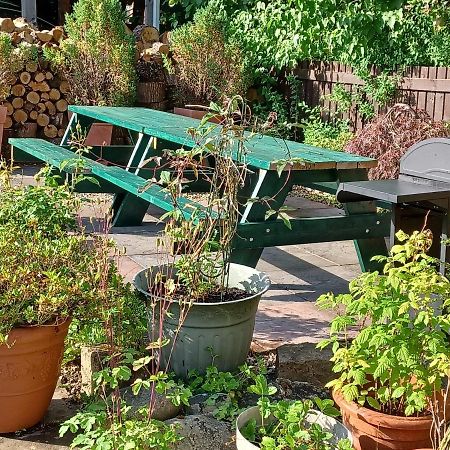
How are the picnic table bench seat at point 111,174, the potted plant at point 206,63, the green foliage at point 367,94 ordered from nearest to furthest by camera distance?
the picnic table bench seat at point 111,174
the green foliage at point 367,94
the potted plant at point 206,63

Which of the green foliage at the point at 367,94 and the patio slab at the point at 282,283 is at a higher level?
the green foliage at the point at 367,94

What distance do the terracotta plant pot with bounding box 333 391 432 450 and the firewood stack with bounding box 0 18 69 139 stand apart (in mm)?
7792

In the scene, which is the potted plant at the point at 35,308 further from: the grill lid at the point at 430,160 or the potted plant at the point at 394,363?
the grill lid at the point at 430,160

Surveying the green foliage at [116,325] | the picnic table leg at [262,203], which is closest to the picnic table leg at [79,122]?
the picnic table leg at [262,203]

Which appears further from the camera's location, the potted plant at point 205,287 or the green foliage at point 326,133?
the green foliage at point 326,133

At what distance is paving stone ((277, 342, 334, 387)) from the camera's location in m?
3.33

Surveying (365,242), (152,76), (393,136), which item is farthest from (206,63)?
(365,242)

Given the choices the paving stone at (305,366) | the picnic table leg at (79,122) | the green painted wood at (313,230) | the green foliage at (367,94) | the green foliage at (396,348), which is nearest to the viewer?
the green foliage at (396,348)

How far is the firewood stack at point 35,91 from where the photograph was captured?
9.56 meters

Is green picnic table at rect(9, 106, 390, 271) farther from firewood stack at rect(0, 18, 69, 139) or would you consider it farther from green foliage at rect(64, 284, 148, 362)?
firewood stack at rect(0, 18, 69, 139)

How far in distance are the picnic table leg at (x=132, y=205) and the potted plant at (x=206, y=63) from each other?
3.54 m

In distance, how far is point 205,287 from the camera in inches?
129

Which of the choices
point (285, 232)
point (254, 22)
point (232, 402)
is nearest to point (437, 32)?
point (254, 22)

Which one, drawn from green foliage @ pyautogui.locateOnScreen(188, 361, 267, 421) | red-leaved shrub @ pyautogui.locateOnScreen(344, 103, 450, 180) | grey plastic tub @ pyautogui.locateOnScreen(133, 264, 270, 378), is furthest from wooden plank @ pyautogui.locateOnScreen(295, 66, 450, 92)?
green foliage @ pyautogui.locateOnScreen(188, 361, 267, 421)
